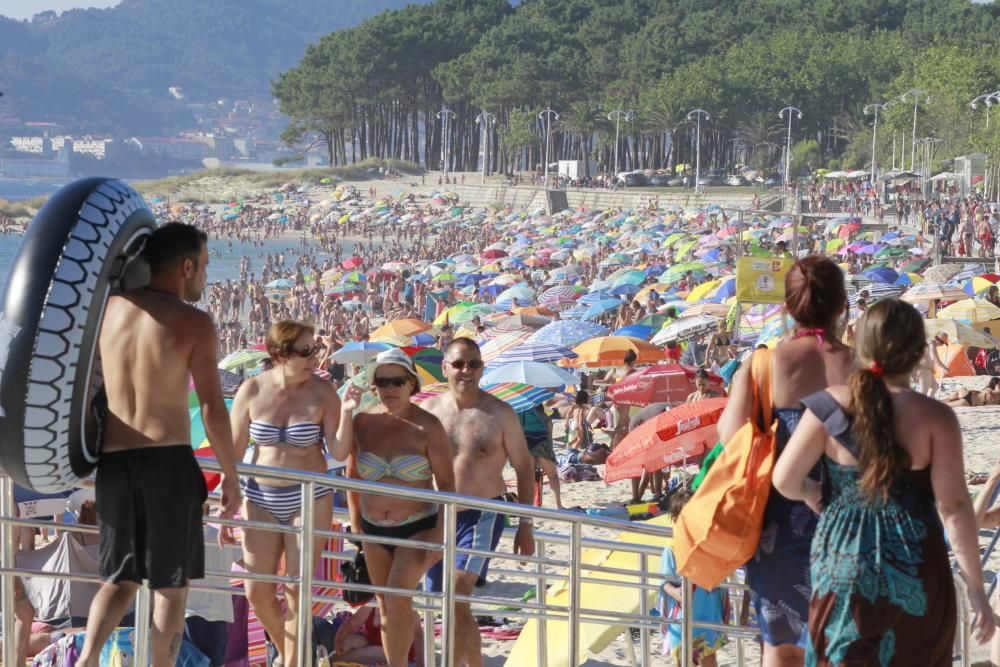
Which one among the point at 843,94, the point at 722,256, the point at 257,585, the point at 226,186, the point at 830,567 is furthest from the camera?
the point at 226,186

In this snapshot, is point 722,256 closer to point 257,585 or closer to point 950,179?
point 950,179

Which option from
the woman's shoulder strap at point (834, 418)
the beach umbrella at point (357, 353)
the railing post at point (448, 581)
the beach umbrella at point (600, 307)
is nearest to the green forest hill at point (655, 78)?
the beach umbrella at point (600, 307)

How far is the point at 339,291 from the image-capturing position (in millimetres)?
33688

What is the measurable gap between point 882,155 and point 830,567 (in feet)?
219

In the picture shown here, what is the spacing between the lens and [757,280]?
16469mm

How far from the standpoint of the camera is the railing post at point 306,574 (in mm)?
3619

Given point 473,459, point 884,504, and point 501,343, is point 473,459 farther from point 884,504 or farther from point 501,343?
point 501,343

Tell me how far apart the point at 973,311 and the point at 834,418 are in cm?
1492

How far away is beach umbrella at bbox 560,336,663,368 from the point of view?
1600 cm

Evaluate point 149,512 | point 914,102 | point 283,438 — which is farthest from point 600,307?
point 914,102

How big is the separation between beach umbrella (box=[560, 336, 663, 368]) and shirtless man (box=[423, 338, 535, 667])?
1102 centimetres

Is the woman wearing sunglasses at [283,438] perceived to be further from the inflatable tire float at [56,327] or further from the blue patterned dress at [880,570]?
the blue patterned dress at [880,570]

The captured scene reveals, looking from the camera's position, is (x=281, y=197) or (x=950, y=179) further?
(x=281, y=197)

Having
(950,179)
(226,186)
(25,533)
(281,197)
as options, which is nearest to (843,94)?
(950,179)
